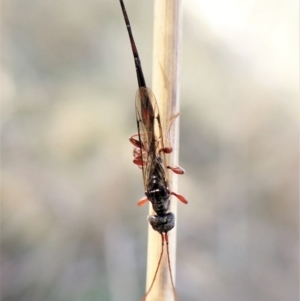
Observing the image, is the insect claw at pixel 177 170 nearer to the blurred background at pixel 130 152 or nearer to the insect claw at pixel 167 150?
the insect claw at pixel 167 150

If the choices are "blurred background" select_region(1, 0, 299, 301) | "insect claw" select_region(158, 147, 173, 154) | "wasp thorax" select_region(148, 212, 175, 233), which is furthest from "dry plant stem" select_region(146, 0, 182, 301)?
"blurred background" select_region(1, 0, 299, 301)

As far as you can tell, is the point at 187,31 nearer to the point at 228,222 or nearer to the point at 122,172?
the point at 122,172

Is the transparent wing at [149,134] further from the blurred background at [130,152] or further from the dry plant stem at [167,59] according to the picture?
the blurred background at [130,152]

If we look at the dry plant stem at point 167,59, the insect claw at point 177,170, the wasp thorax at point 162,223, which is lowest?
the wasp thorax at point 162,223

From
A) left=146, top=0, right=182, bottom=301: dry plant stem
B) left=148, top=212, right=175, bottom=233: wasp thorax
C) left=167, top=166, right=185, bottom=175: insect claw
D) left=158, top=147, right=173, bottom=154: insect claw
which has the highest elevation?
left=146, top=0, right=182, bottom=301: dry plant stem

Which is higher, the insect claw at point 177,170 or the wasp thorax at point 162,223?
the insect claw at point 177,170

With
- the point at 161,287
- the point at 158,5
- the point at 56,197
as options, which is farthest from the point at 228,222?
the point at 158,5

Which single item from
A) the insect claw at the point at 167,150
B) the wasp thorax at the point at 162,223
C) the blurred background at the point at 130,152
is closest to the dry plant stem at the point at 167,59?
the insect claw at the point at 167,150

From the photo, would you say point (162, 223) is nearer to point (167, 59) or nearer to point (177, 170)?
point (177, 170)

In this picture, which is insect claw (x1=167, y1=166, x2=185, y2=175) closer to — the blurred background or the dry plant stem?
the dry plant stem

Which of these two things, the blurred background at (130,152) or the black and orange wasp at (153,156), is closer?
the black and orange wasp at (153,156)
